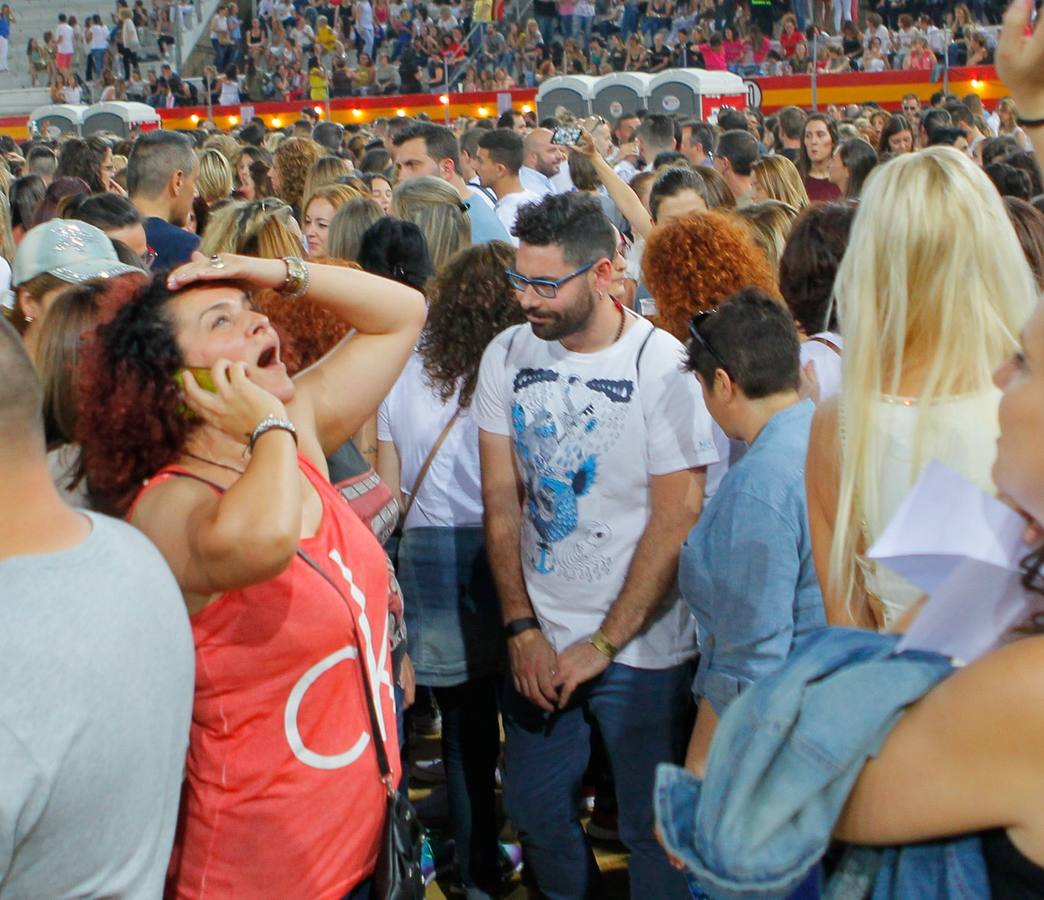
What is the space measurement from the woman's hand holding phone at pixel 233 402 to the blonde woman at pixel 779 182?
4.26 metres

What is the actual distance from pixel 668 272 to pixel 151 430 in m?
1.57

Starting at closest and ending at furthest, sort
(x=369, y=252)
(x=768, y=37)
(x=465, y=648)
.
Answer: (x=465, y=648) < (x=369, y=252) < (x=768, y=37)

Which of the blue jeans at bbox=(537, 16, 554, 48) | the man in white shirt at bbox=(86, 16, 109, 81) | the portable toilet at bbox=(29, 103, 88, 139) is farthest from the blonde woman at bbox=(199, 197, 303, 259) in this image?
the man in white shirt at bbox=(86, 16, 109, 81)

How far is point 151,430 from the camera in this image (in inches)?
77.3

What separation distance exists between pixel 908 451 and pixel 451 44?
2459cm

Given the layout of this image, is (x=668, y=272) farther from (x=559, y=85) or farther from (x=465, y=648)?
(x=559, y=85)

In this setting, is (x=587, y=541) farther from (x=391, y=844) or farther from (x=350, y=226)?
(x=350, y=226)

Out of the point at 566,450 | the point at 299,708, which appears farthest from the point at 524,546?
the point at 299,708

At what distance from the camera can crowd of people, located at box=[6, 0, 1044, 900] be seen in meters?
1.12

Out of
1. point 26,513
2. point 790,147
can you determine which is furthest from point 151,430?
point 790,147

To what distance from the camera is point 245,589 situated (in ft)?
6.15

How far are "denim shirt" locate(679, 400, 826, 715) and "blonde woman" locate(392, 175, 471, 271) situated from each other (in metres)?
2.20

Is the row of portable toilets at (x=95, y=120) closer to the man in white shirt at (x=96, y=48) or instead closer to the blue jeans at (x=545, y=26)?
the man in white shirt at (x=96, y=48)

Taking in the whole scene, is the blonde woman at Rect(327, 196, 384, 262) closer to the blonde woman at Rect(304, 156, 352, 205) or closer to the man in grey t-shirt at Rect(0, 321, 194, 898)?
the blonde woman at Rect(304, 156, 352, 205)
